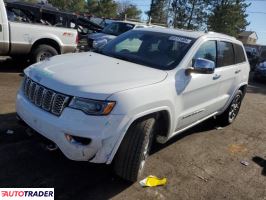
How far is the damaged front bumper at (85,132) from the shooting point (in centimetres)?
334

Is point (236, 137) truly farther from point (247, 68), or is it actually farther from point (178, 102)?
point (178, 102)

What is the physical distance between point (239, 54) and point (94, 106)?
402 centimetres

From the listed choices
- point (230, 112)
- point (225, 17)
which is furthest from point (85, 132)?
point (225, 17)

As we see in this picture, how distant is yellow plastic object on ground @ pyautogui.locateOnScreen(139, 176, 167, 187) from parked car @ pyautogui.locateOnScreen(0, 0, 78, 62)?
5.84 meters

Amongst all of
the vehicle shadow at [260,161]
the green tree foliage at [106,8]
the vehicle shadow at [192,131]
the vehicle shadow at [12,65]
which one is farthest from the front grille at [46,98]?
the green tree foliage at [106,8]

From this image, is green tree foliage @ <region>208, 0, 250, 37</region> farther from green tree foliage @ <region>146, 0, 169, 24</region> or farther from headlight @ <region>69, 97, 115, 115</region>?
headlight @ <region>69, 97, 115, 115</region>

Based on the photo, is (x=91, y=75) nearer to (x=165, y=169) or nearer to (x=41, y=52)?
(x=165, y=169)

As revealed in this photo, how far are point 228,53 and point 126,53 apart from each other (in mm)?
2044

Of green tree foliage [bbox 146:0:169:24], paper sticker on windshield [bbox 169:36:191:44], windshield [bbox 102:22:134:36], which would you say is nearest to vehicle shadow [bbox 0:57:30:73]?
windshield [bbox 102:22:134:36]

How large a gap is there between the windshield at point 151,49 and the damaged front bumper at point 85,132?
129cm

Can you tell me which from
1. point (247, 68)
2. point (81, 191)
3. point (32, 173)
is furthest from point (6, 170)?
point (247, 68)

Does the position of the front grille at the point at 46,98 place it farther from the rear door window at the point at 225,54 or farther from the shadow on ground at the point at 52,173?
the rear door window at the point at 225,54

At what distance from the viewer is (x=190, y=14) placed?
48.9 meters

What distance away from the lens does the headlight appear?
338 cm
